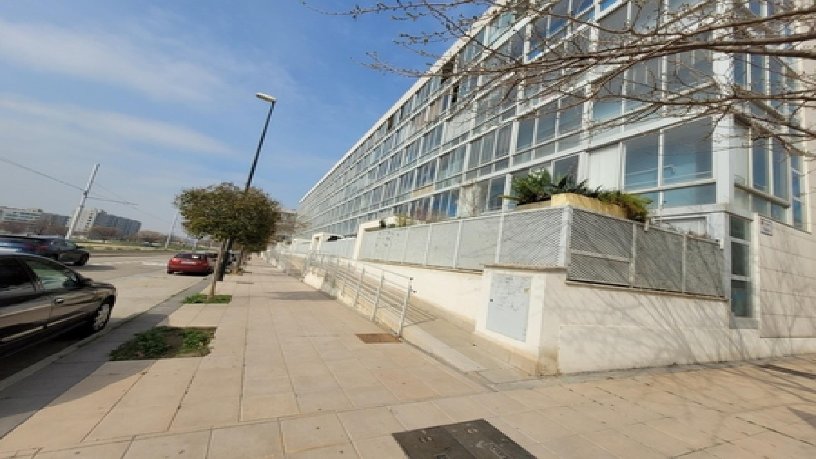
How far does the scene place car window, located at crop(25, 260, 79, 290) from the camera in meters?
4.95

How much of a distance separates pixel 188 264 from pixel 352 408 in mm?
19336

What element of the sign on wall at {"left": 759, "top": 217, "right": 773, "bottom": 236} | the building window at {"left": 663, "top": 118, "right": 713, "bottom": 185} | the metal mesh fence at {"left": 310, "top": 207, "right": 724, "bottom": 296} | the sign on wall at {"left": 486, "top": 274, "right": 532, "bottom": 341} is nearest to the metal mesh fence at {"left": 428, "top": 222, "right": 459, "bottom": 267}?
the metal mesh fence at {"left": 310, "top": 207, "right": 724, "bottom": 296}

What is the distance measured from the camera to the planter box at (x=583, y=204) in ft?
21.2

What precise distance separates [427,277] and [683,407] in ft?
22.6

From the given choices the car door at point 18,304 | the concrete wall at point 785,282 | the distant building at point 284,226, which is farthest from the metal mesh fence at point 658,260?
the distant building at point 284,226

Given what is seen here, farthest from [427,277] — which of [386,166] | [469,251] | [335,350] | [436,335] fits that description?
[386,166]

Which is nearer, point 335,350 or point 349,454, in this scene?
point 349,454

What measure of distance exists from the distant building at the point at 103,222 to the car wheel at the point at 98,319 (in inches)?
3685

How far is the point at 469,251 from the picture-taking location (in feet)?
30.3

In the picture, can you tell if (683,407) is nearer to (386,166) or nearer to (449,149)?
(449,149)

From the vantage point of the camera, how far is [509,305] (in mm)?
6258

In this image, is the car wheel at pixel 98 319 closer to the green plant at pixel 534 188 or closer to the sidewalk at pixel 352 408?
the sidewalk at pixel 352 408

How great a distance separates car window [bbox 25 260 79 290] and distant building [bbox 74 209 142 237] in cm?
9429

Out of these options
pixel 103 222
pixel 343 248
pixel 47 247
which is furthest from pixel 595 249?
pixel 103 222
